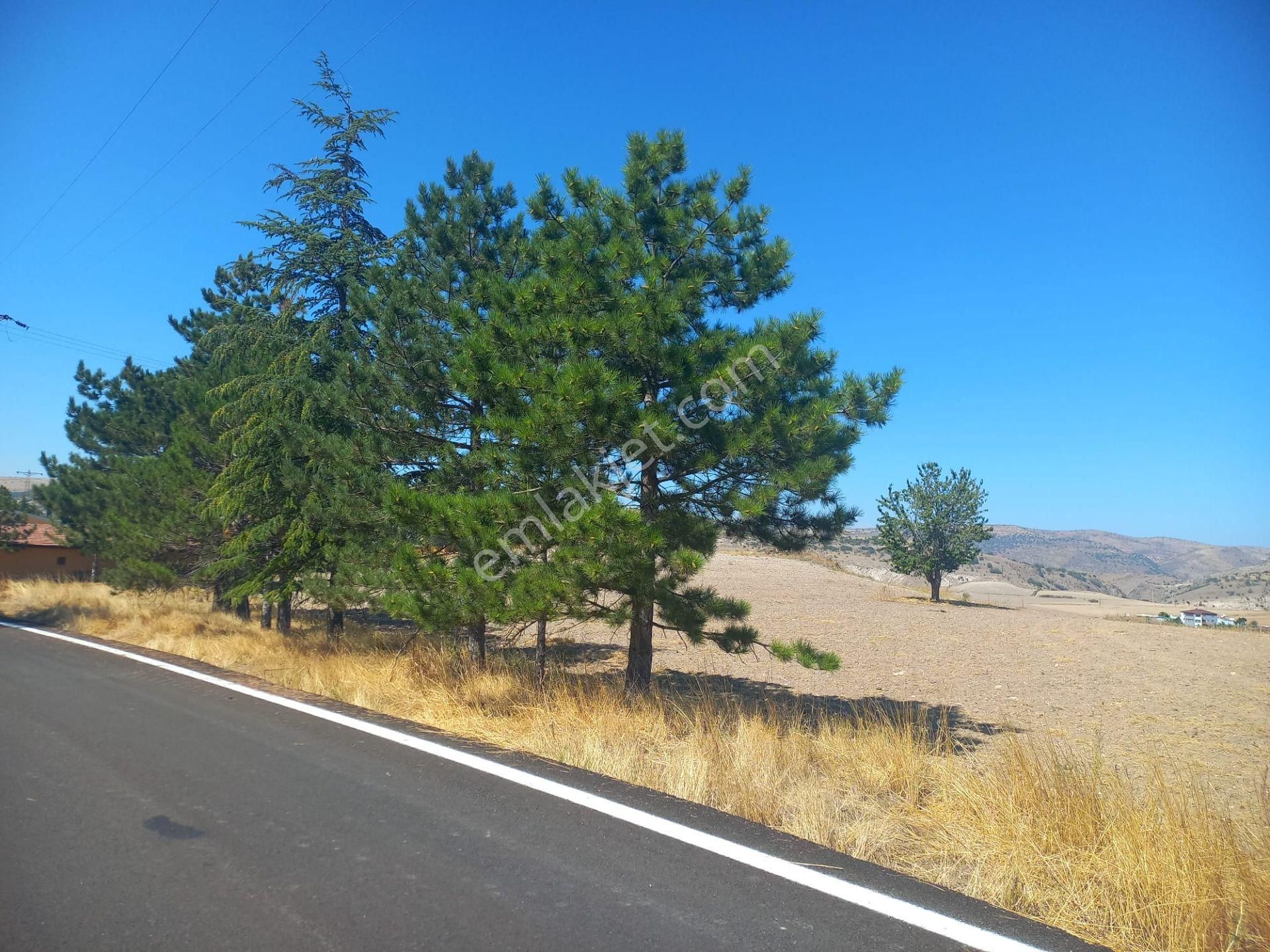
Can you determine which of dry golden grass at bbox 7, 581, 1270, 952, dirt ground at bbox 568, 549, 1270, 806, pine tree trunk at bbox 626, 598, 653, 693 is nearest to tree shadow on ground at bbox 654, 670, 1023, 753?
dirt ground at bbox 568, 549, 1270, 806

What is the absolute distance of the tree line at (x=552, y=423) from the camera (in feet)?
26.7

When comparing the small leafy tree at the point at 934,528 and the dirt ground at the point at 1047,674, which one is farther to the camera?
the small leafy tree at the point at 934,528

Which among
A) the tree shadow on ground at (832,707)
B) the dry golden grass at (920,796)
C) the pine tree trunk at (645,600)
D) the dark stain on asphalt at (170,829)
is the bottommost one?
the tree shadow on ground at (832,707)

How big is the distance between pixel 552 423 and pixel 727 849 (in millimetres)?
4572

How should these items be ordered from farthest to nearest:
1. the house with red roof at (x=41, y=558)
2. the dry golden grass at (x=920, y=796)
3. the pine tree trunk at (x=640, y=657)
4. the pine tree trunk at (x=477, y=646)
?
the house with red roof at (x=41, y=558)
the pine tree trunk at (x=477, y=646)
the pine tree trunk at (x=640, y=657)
the dry golden grass at (x=920, y=796)

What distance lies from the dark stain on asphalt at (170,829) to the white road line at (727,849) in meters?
1.98

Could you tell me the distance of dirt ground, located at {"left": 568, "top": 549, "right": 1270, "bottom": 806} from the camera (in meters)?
10.9

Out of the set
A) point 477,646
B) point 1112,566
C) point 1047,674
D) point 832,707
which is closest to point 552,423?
point 477,646

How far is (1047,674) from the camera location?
17.3 m

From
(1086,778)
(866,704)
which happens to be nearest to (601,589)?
(1086,778)

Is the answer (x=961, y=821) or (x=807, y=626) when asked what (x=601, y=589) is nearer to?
(x=961, y=821)

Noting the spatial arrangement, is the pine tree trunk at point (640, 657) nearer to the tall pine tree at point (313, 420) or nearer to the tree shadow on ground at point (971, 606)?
the tall pine tree at point (313, 420)

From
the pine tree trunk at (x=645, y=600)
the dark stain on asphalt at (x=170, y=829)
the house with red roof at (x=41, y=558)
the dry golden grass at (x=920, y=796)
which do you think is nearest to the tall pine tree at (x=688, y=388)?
the pine tree trunk at (x=645, y=600)

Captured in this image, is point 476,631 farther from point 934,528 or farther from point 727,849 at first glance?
point 934,528
